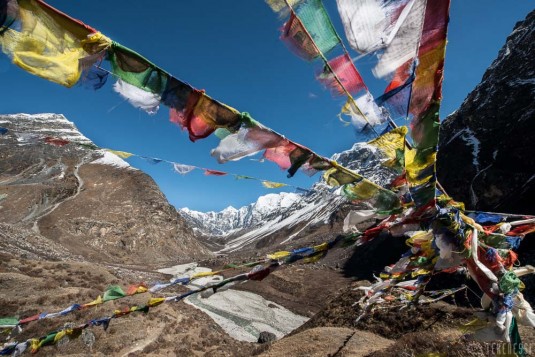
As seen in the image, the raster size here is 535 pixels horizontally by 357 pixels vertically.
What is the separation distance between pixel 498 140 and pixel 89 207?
7776 cm

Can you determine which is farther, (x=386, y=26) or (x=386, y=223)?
(x=386, y=223)

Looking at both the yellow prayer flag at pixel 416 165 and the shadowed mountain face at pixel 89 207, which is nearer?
the yellow prayer flag at pixel 416 165

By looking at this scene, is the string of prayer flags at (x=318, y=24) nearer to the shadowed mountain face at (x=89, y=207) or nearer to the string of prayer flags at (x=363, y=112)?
the string of prayer flags at (x=363, y=112)

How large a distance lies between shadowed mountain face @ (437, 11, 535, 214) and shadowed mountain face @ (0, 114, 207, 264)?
5228 centimetres

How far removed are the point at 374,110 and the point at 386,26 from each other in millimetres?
1617

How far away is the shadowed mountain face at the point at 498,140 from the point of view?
96.3 feet

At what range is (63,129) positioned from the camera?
15800cm

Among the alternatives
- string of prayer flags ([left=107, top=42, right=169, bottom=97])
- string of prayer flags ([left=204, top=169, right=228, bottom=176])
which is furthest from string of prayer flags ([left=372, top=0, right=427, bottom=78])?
string of prayer flags ([left=204, top=169, right=228, bottom=176])

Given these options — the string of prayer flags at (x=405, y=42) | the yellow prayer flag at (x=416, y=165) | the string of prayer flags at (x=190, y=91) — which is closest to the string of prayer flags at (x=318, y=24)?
the string of prayer flags at (x=190, y=91)

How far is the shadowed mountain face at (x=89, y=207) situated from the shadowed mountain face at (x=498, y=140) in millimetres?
52281

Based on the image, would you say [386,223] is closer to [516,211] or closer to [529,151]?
[516,211]

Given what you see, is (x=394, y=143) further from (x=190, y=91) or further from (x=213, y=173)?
(x=213, y=173)

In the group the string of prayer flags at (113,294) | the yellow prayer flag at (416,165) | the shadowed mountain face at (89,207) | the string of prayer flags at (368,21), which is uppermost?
the shadowed mountain face at (89,207)

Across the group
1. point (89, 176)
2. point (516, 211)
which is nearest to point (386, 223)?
point (516, 211)
